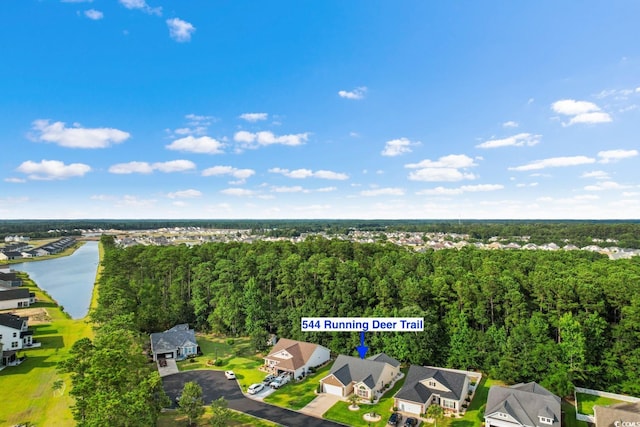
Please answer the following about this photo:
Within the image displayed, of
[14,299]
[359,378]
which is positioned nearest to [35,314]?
[14,299]

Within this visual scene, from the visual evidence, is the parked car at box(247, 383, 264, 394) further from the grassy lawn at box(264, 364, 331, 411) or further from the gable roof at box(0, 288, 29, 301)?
the gable roof at box(0, 288, 29, 301)

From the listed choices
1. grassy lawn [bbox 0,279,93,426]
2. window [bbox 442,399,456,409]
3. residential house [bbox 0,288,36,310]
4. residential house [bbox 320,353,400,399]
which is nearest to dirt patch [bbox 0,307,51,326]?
residential house [bbox 0,288,36,310]

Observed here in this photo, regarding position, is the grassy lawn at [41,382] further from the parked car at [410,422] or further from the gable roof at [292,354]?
the parked car at [410,422]

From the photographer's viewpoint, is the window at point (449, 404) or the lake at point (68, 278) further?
the lake at point (68, 278)

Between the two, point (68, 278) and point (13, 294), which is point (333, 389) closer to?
point (13, 294)

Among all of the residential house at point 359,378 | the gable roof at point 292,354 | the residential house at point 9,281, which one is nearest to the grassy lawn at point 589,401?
the residential house at point 359,378
